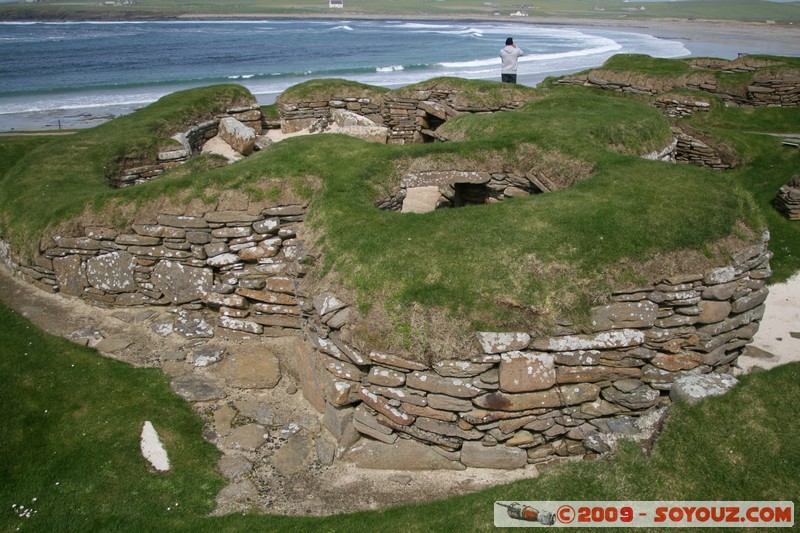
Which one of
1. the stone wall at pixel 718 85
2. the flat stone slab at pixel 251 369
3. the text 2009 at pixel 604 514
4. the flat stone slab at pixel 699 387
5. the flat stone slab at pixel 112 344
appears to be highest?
the stone wall at pixel 718 85

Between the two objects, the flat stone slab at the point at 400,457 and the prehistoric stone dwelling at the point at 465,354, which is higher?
the prehistoric stone dwelling at the point at 465,354

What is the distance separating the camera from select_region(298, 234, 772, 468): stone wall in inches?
279

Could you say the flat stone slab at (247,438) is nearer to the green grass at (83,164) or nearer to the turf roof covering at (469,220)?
the turf roof covering at (469,220)

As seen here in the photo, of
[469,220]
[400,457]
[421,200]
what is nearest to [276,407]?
[400,457]

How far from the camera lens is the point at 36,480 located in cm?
712

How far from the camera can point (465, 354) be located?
710 centimetres

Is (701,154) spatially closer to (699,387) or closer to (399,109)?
(399,109)

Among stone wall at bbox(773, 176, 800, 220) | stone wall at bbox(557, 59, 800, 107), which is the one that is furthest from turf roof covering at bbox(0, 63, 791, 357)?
stone wall at bbox(557, 59, 800, 107)

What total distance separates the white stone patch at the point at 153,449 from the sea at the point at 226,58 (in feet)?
85.3

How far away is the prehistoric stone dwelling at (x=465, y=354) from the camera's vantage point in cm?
714

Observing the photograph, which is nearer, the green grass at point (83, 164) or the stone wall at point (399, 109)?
the green grass at point (83, 164)

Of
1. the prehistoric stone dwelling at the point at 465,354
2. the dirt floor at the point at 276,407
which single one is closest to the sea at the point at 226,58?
the dirt floor at the point at 276,407

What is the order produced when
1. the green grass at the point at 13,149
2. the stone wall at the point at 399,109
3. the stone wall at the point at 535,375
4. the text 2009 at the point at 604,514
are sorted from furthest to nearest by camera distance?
the stone wall at the point at 399,109 → the green grass at the point at 13,149 → the stone wall at the point at 535,375 → the text 2009 at the point at 604,514

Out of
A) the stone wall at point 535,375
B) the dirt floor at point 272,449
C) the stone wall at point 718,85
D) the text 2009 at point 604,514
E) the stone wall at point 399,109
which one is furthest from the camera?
the stone wall at point 718,85
